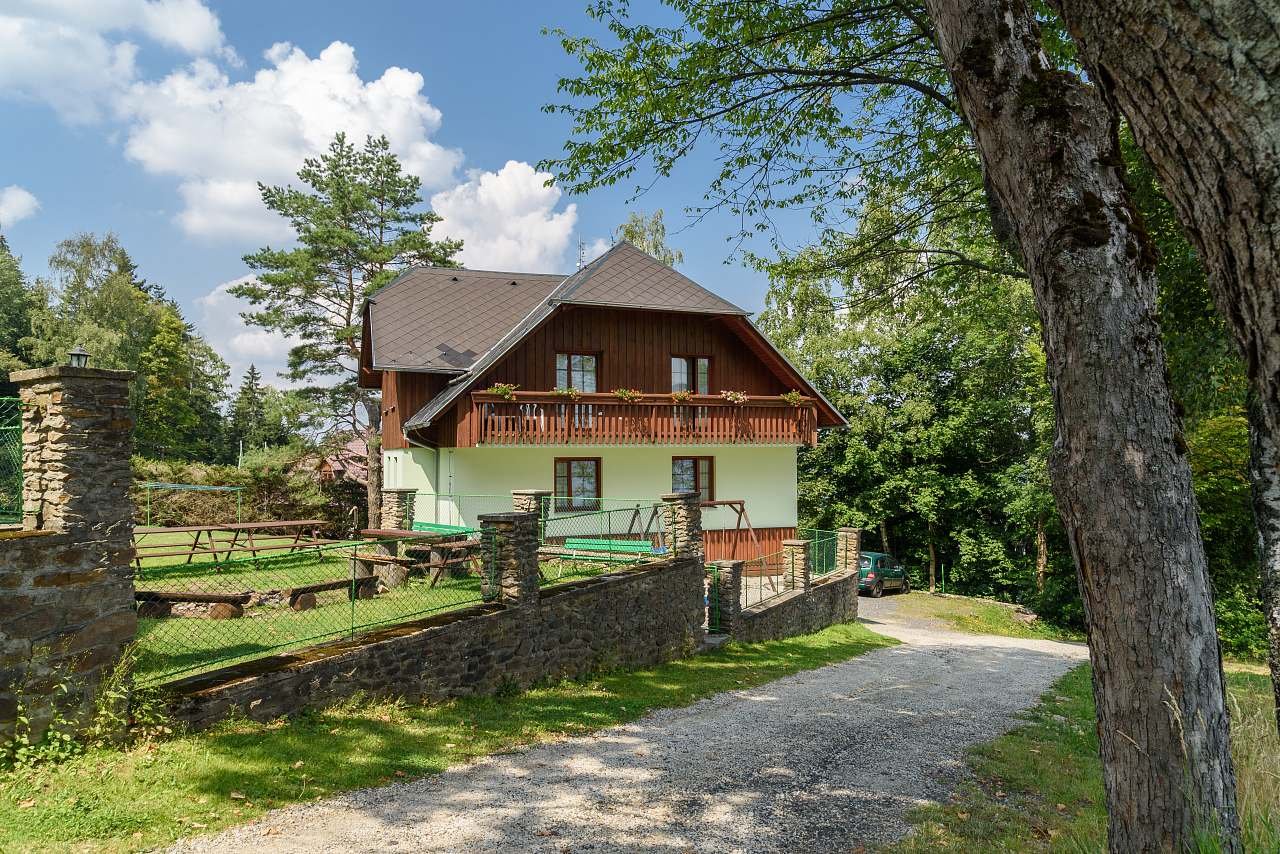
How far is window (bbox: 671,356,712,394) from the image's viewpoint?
69.0ft

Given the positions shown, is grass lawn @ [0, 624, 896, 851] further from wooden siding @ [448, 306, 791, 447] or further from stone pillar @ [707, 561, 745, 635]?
wooden siding @ [448, 306, 791, 447]

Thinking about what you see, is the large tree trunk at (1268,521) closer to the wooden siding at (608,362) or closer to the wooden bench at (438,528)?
the wooden bench at (438,528)

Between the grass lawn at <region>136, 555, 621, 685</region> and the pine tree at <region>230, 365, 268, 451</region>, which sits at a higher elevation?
the pine tree at <region>230, 365, 268, 451</region>

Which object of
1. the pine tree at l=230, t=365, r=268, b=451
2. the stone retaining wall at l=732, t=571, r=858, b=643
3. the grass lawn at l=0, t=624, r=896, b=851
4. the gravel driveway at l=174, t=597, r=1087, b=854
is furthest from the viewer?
the pine tree at l=230, t=365, r=268, b=451

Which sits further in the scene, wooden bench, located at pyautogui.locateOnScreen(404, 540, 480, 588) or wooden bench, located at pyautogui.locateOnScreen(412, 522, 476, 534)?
wooden bench, located at pyautogui.locateOnScreen(412, 522, 476, 534)

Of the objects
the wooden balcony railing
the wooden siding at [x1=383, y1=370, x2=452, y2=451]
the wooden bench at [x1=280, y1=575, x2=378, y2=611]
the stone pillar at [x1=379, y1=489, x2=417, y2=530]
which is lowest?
the wooden bench at [x1=280, y1=575, x2=378, y2=611]

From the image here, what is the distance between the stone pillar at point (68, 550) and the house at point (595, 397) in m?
10.6

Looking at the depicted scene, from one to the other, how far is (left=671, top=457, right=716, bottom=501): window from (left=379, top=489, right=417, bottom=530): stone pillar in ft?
22.8

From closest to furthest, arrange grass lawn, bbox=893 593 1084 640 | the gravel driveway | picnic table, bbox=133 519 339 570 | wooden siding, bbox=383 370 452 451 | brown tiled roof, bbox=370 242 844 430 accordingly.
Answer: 1. the gravel driveway
2. picnic table, bbox=133 519 339 570
3. brown tiled roof, bbox=370 242 844 430
4. wooden siding, bbox=383 370 452 451
5. grass lawn, bbox=893 593 1084 640

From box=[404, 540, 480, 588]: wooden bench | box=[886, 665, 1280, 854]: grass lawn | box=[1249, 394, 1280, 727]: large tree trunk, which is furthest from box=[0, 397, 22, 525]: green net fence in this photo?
box=[1249, 394, 1280, 727]: large tree trunk

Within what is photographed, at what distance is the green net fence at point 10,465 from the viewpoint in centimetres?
788

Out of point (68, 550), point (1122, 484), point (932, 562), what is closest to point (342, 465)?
point (68, 550)

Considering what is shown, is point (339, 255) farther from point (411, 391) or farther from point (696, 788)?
point (696, 788)

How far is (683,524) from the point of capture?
13219mm
